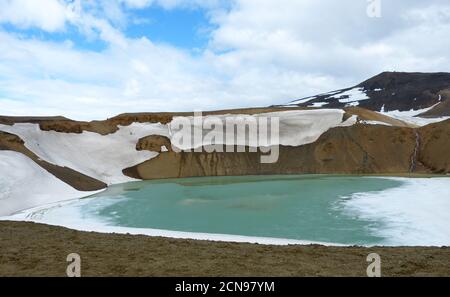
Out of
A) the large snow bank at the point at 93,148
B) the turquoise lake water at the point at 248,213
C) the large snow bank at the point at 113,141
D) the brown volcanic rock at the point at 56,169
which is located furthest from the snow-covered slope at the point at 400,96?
the brown volcanic rock at the point at 56,169

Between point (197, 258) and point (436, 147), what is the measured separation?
131 feet

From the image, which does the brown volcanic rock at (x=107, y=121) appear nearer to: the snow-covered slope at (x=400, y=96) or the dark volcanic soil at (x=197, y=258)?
the dark volcanic soil at (x=197, y=258)

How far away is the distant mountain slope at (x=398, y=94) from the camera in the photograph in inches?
3556

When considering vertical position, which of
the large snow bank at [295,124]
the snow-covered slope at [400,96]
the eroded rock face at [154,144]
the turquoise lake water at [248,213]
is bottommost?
the turquoise lake water at [248,213]

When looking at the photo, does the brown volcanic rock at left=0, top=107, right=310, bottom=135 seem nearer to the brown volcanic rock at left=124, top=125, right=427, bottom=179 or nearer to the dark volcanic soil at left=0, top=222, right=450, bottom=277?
the brown volcanic rock at left=124, top=125, right=427, bottom=179

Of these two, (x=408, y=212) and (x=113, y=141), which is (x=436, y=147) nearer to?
(x=408, y=212)

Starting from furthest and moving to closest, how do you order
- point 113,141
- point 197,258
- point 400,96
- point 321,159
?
point 400,96
point 113,141
point 321,159
point 197,258

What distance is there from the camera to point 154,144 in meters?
45.1

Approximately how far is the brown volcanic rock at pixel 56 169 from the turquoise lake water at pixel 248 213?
5.15 meters

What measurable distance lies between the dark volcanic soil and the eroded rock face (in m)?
34.0

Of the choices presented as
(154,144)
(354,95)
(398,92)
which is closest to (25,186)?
(154,144)

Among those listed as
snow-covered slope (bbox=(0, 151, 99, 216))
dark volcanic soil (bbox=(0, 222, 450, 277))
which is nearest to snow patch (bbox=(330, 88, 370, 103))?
snow-covered slope (bbox=(0, 151, 99, 216))

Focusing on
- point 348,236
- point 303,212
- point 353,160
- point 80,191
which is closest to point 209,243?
point 348,236

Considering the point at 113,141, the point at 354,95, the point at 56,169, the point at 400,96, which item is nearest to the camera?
the point at 56,169
